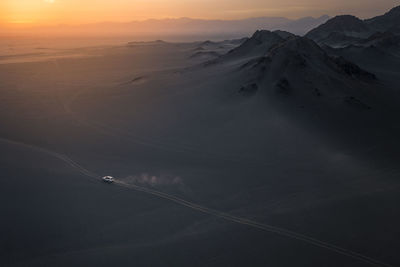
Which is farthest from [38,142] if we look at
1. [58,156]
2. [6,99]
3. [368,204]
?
[368,204]

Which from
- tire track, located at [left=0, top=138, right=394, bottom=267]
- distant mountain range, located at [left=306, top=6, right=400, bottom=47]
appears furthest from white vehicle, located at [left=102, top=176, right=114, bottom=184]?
distant mountain range, located at [left=306, top=6, right=400, bottom=47]

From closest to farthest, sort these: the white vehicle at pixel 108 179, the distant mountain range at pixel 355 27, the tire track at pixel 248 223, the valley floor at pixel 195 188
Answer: the tire track at pixel 248 223 < the valley floor at pixel 195 188 < the white vehicle at pixel 108 179 < the distant mountain range at pixel 355 27

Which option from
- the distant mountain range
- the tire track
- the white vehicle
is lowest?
the tire track

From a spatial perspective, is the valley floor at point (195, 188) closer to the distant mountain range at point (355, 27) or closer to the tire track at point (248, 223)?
the tire track at point (248, 223)

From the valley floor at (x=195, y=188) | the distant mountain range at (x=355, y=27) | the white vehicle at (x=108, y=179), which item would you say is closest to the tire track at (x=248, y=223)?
the valley floor at (x=195, y=188)

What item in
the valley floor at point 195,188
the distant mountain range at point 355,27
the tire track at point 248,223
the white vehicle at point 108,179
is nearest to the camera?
the tire track at point 248,223

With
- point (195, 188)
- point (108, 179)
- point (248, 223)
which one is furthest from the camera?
point (108, 179)

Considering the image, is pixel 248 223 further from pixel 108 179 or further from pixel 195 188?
pixel 108 179

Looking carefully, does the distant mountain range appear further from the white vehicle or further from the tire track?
the white vehicle

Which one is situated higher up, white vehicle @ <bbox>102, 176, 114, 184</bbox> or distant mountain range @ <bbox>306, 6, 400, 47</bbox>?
distant mountain range @ <bbox>306, 6, 400, 47</bbox>

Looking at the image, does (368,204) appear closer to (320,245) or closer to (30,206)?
(320,245)

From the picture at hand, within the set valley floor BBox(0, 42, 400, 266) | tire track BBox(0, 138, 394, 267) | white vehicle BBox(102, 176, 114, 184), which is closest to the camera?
tire track BBox(0, 138, 394, 267)

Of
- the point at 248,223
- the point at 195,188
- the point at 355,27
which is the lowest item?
the point at 248,223

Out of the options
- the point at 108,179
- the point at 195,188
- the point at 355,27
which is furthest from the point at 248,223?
the point at 355,27
